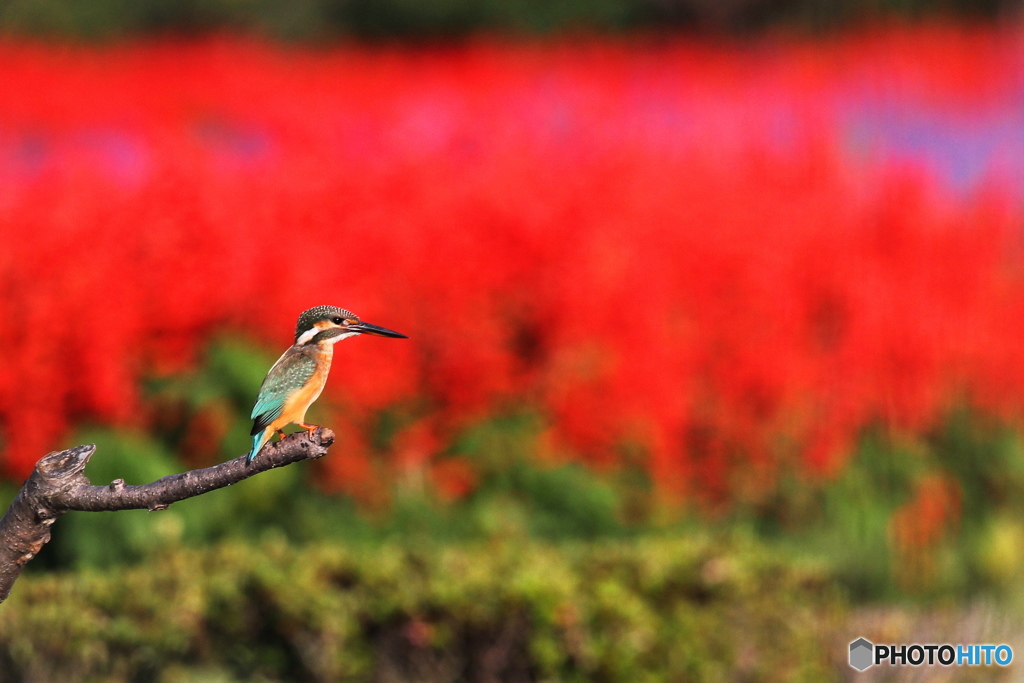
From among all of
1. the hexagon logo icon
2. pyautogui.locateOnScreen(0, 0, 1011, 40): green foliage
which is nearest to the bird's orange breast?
the hexagon logo icon

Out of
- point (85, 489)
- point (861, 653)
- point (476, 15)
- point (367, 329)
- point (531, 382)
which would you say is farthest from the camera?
point (476, 15)

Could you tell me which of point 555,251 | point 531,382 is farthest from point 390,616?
point 555,251

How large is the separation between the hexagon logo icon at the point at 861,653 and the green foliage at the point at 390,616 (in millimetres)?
505

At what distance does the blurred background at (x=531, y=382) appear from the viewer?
4.82 metres

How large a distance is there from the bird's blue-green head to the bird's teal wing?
84 mm

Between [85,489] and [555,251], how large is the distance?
5.48 meters

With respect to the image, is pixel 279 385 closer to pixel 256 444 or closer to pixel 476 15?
pixel 256 444

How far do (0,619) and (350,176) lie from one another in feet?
12.2

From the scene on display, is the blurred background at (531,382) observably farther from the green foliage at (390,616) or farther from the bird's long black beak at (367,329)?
the bird's long black beak at (367,329)

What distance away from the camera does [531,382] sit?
21.5 ft

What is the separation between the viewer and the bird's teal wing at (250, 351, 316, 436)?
1.43m

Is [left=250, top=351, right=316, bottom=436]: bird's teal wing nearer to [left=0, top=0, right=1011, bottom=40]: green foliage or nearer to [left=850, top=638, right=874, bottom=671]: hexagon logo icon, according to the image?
[left=850, top=638, right=874, bottom=671]: hexagon logo icon

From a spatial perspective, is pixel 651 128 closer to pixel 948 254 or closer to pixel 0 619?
pixel 948 254

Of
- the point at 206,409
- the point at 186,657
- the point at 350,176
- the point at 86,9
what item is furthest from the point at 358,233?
the point at 86,9
